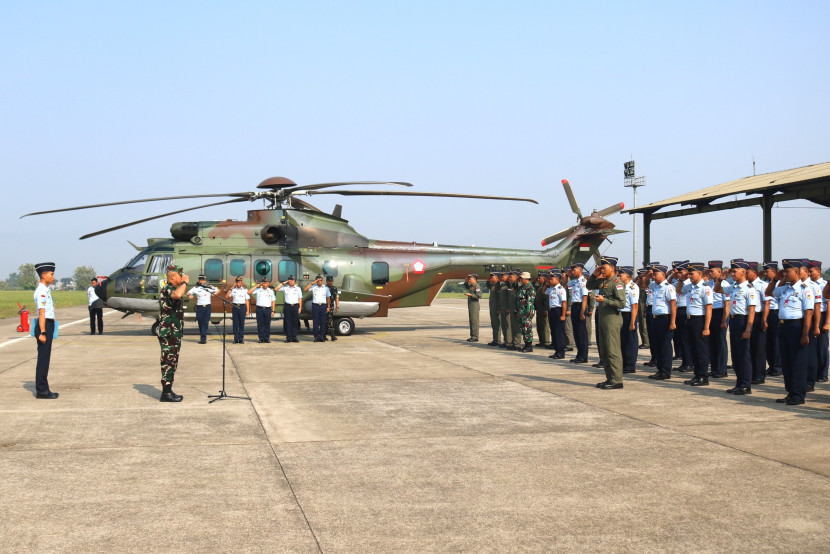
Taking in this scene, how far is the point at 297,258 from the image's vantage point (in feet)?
→ 59.5

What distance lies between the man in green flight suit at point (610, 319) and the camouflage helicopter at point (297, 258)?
6.69m

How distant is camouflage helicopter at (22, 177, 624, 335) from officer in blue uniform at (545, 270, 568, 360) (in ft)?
9.96

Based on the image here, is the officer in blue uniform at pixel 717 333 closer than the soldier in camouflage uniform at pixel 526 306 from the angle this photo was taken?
Yes

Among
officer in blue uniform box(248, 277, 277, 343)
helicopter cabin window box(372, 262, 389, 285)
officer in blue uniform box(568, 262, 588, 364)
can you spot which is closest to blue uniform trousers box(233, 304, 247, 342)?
officer in blue uniform box(248, 277, 277, 343)

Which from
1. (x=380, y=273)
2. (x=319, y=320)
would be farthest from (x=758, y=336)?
(x=380, y=273)

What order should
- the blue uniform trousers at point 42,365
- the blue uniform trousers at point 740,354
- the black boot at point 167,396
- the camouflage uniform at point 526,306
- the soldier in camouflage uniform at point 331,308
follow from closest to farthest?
the black boot at point 167,396 → the blue uniform trousers at point 42,365 → the blue uniform trousers at point 740,354 → the camouflage uniform at point 526,306 → the soldier in camouflage uniform at point 331,308

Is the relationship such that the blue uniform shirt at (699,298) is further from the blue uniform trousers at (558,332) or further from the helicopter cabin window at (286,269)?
the helicopter cabin window at (286,269)

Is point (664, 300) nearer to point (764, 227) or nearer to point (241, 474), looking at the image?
point (764, 227)

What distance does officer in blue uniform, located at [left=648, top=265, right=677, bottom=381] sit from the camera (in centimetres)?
1059

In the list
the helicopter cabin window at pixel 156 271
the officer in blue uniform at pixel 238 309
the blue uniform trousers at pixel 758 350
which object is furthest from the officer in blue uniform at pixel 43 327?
the blue uniform trousers at pixel 758 350

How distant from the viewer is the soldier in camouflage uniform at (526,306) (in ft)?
47.5

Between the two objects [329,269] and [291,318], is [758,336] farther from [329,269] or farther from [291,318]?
[329,269]

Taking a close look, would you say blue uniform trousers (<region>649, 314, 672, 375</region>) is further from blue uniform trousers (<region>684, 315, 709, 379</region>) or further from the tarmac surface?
the tarmac surface

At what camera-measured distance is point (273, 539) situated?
395 cm
